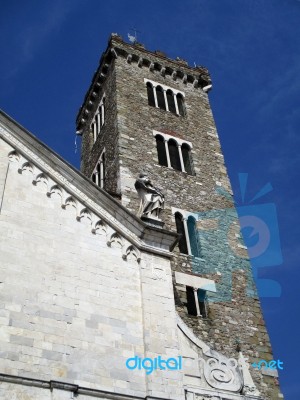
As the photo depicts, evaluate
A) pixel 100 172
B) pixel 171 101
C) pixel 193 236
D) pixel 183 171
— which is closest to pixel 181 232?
pixel 193 236

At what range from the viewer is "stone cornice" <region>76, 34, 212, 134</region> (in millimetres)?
25953

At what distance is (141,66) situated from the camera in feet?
85.2

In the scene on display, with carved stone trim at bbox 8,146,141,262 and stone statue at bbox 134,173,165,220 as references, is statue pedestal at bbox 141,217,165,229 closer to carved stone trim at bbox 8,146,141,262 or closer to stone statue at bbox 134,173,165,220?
stone statue at bbox 134,173,165,220

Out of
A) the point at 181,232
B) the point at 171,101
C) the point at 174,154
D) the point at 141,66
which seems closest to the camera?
the point at 181,232

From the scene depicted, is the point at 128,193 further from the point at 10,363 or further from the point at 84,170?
the point at 10,363

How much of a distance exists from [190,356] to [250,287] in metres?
7.19

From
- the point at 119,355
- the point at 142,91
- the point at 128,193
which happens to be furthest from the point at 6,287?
the point at 142,91

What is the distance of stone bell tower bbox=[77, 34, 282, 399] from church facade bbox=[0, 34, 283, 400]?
6cm

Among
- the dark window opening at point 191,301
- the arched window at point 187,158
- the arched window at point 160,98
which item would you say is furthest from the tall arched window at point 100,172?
the dark window opening at point 191,301

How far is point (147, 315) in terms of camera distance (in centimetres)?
1126

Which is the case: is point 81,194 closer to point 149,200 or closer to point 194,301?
point 149,200

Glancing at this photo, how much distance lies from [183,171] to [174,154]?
3.44 feet

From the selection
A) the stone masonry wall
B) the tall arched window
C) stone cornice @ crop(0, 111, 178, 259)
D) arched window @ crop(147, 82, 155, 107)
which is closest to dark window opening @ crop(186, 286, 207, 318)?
the stone masonry wall

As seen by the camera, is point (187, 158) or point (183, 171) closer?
point (183, 171)
